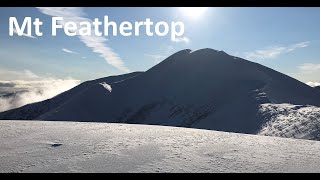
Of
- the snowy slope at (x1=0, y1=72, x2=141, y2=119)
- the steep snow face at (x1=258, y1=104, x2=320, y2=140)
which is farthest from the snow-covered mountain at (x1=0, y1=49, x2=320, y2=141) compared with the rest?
the steep snow face at (x1=258, y1=104, x2=320, y2=140)

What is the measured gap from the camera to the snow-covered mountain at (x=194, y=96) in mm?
63591

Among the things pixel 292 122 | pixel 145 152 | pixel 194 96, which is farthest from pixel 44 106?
pixel 145 152

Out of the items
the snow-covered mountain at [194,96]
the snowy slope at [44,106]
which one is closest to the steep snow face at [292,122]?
the snow-covered mountain at [194,96]

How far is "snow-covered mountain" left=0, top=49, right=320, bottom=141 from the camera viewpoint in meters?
63.6

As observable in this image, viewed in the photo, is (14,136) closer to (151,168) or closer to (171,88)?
(151,168)

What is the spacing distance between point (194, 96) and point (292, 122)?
49618 mm

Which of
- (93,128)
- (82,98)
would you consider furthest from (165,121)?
(93,128)

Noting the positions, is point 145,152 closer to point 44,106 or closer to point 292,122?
point 292,122

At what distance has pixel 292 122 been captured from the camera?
127ft

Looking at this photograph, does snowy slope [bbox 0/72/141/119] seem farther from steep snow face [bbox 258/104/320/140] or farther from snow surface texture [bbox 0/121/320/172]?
snow surface texture [bbox 0/121/320/172]

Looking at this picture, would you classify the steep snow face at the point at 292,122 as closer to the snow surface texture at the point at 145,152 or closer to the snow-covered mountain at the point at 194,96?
the snow-covered mountain at the point at 194,96

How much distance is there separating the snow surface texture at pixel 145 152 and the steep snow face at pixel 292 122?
2436 centimetres

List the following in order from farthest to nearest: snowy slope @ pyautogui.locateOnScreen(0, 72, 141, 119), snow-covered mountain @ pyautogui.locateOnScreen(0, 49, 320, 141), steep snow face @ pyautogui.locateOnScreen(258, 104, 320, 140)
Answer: snowy slope @ pyautogui.locateOnScreen(0, 72, 141, 119)
snow-covered mountain @ pyautogui.locateOnScreen(0, 49, 320, 141)
steep snow face @ pyautogui.locateOnScreen(258, 104, 320, 140)

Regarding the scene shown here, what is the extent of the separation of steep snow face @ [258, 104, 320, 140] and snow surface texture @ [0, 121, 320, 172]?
79.9 feet
